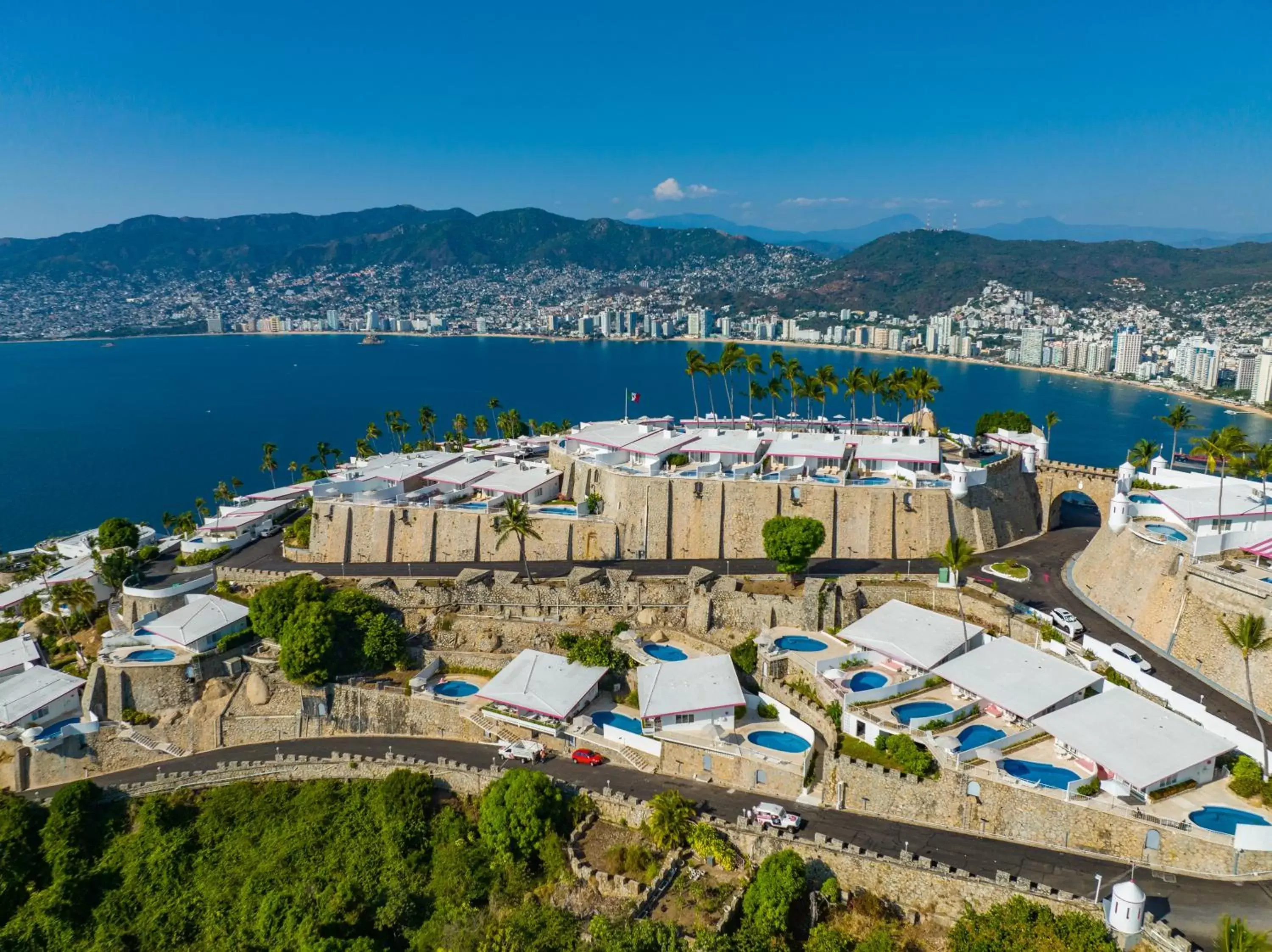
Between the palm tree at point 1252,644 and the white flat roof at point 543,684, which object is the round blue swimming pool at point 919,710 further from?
the white flat roof at point 543,684

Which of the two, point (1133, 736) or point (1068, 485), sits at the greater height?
point (1068, 485)

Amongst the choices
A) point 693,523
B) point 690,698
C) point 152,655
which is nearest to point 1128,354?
point 693,523

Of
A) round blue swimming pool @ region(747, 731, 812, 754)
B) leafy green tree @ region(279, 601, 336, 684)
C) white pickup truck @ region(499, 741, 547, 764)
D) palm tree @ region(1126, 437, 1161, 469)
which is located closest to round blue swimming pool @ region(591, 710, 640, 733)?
white pickup truck @ region(499, 741, 547, 764)

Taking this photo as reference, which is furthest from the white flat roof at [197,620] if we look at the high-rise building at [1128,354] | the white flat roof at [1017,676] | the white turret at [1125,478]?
the high-rise building at [1128,354]

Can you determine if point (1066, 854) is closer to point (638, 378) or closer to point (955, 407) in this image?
point (955, 407)

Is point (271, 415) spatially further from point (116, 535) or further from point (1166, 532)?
point (1166, 532)

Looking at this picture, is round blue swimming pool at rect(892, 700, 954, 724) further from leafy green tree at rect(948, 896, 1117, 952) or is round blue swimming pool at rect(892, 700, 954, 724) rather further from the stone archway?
the stone archway
